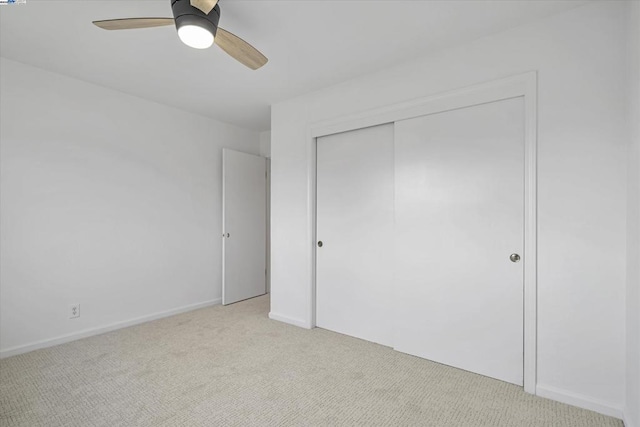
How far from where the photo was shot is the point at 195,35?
5.46ft

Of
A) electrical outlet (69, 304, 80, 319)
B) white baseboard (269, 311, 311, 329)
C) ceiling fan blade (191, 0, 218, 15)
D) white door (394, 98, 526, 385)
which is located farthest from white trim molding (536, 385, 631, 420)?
electrical outlet (69, 304, 80, 319)

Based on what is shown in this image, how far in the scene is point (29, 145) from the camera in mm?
2695

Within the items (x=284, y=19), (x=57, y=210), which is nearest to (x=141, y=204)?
(x=57, y=210)

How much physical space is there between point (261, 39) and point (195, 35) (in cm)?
76

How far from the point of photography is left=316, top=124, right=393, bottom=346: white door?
9.35ft

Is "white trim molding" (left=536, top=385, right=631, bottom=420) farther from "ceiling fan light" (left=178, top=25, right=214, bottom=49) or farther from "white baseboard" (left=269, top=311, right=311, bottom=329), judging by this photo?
"ceiling fan light" (left=178, top=25, right=214, bottom=49)

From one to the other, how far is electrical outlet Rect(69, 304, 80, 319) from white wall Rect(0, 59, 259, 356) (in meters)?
0.04

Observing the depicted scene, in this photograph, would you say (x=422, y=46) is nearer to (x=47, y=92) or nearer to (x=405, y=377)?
(x=405, y=377)

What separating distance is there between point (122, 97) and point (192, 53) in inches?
52.4

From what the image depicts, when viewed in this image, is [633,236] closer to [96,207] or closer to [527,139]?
[527,139]

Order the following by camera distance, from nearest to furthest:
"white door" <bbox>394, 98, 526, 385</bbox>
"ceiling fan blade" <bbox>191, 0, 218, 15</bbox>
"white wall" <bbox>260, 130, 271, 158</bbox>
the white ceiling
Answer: "ceiling fan blade" <bbox>191, 0, 218, 15</bbox>, the white ceiling, "white door" <bbox>394, 98, 526, 385</bbox>, "white wall" <bbox>260, 130, 271, 158</bbox>

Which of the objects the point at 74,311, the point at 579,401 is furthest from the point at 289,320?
the point at 579,401

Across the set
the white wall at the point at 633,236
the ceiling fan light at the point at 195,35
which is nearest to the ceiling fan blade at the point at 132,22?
the ceiling fan light at the point at 195,35

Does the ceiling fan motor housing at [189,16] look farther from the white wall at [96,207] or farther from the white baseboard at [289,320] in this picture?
the white baseboard at [289,320]
